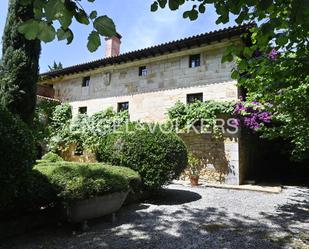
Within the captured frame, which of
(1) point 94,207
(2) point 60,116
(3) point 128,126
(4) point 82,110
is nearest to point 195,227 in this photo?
(1) point 94,207

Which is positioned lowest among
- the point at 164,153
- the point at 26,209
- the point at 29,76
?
the point at 26,209

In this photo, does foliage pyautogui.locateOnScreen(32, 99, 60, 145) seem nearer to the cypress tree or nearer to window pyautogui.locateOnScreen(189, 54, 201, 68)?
the cypress tree

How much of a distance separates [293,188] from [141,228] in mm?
7757

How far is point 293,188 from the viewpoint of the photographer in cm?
1057

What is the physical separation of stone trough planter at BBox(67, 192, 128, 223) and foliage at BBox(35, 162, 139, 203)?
0.41 ft

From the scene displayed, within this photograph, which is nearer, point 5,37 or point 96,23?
point 96,23

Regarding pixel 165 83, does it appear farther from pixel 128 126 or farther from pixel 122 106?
pixel 128 126

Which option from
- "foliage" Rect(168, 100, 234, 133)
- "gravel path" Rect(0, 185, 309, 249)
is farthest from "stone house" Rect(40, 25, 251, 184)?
"gravel path" Rect(0, 185, 309, 249)

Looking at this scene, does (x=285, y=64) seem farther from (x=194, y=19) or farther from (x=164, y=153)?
(x=164, y=153)

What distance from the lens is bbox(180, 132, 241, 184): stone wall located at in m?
10.8

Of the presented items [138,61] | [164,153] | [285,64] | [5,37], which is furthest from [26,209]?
[138,61]

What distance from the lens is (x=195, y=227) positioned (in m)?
5.48

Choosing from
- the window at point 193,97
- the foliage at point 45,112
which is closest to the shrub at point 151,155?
the window at point 193,97

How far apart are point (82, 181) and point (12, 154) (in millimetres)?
1515
